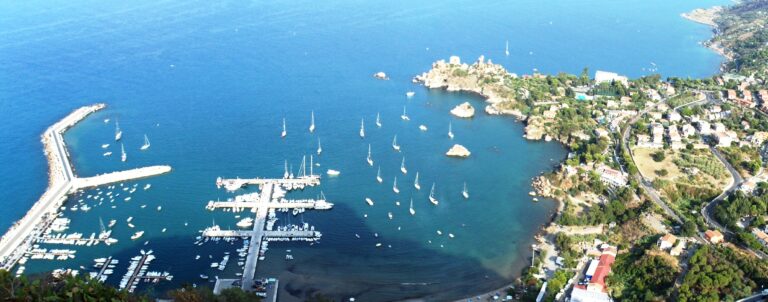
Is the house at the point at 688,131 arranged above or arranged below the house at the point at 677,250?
above

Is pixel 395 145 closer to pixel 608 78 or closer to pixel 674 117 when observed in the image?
pixel 674 117

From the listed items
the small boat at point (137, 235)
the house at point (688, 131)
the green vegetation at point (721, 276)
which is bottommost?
the small boat at point (137, 235)

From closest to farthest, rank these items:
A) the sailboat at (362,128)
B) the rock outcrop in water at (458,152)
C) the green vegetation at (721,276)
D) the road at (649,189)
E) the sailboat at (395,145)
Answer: the green vegetation at (721,276) → the road at (649,189) → the rock outcrop in water at (458,152) → the sailboat at (395,145) → the sailboat at (362,128)

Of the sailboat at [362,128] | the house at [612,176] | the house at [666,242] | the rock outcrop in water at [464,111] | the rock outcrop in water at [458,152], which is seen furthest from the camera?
the rock outcrop in water at [464,111]

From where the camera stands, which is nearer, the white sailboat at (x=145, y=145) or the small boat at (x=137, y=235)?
the small boat at (x=137, y=235)

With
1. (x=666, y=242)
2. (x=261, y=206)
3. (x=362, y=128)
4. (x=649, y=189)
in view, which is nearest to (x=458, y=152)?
(x=362, y=128)

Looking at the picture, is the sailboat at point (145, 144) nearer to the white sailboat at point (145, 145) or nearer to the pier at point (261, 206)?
the white sailboat at point (145, 145)

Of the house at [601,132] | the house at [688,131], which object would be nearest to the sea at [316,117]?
the house at [601,132]
